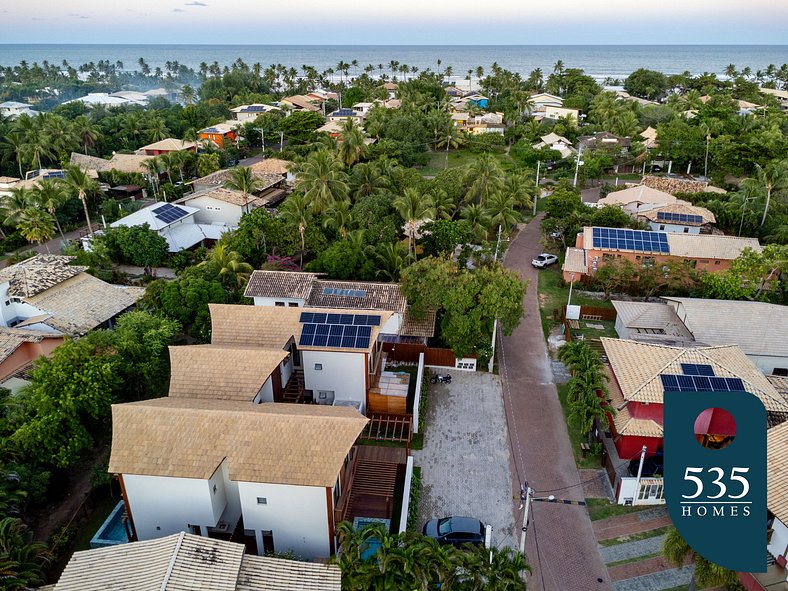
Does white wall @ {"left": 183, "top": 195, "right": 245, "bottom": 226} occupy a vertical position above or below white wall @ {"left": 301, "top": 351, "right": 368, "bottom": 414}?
above

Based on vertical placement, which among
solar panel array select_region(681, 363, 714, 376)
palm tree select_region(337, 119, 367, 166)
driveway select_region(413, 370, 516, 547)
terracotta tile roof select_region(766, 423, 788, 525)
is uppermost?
palm tree select_region(337, 119, 367, 166)

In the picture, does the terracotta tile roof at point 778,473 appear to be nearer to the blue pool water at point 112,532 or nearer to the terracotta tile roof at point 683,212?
the blue pool water at point 112,532

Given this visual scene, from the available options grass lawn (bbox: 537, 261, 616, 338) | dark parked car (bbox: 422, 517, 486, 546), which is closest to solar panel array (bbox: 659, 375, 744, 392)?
dark parked car (bbox: 422, 517, 486, 546)

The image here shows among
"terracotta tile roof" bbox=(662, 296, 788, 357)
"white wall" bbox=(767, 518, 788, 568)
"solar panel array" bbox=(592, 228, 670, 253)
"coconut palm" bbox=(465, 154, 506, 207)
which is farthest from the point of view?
"coconut palm" bbox=(465, 154, 506, 207)

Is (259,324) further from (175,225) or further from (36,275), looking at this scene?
(175,225)

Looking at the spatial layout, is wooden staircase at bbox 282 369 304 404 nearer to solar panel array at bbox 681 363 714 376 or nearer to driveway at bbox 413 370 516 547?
driveway at bbox 413 370 516 547

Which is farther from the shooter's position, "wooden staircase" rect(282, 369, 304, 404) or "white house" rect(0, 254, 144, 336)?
"white house" rect(0, 254, 144, 336)

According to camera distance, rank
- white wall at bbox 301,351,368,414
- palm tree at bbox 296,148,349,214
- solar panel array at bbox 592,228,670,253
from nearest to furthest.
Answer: white wall at bbox 301,351,368,414 < solar panel array at bbox 592,228,670,253 < palm tree at bbox 296,148,349,214

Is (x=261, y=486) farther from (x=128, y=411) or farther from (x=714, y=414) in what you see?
(x=714, y=414)
